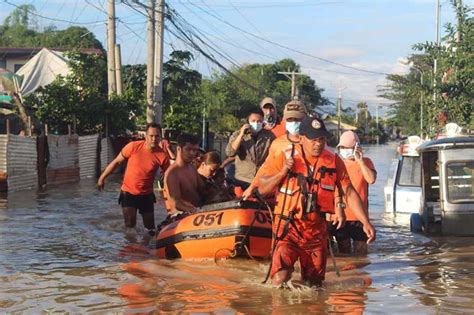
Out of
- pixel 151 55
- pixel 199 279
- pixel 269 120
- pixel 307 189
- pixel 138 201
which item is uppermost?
pixel 151 55

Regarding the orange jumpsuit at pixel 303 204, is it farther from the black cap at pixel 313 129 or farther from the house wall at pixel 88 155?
the house wall at pixel 88 155

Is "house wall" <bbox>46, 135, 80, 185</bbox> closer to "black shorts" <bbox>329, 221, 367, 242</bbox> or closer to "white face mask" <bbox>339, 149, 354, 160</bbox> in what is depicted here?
"black shorts" <bbox>329, 221, 367, 242</bbox>

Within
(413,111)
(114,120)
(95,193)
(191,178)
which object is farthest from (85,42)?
(191,178)

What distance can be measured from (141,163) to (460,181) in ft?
15.3

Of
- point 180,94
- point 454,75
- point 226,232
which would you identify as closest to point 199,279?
point 226,232

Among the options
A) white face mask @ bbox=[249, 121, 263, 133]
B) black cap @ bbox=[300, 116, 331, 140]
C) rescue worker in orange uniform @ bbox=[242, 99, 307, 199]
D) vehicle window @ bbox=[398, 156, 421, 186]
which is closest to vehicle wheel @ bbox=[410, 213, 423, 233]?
vehicle window @ bbox=[398, 156, 421, 186]

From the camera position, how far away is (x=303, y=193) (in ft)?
22.4

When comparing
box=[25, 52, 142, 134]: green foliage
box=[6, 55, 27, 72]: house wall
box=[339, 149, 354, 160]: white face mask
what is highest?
box=[6, 55, 27, 72]: house wall

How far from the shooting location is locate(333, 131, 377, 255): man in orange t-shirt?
945 centimetres

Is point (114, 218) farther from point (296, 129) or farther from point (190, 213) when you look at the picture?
point (296, 129)

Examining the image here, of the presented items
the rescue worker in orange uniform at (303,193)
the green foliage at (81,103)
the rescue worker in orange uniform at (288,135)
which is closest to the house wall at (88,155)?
the green foliage at (81,103)

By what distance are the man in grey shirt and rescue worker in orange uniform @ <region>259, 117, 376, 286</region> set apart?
309 centimetres

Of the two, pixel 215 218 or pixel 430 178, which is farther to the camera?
pixel 430 178

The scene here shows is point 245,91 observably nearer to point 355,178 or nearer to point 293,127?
point 355,178
